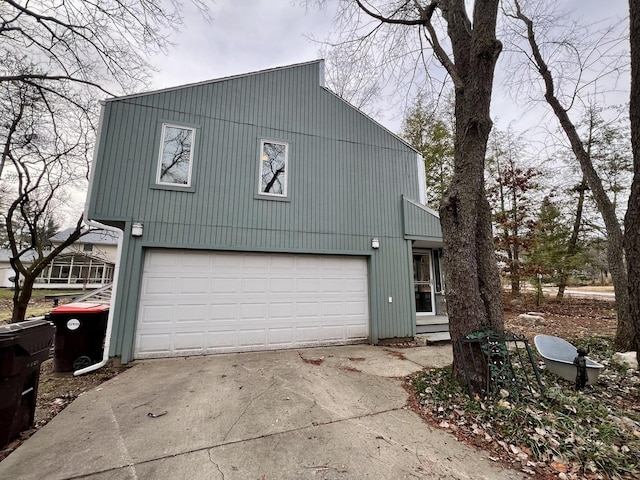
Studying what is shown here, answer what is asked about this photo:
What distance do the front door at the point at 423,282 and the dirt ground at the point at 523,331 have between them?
7.37 ft

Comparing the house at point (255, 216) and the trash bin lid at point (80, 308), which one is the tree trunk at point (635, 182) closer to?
the house at point (255, 216)

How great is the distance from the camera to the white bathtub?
11.2 feet

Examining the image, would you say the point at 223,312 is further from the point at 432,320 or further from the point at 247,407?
the point at 432,320

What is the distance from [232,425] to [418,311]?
252 inches

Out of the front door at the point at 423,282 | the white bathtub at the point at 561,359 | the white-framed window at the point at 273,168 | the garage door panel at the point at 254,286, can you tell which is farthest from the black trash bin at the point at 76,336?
the front door at the point at 423,282

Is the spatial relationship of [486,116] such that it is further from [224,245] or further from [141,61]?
[141,61]

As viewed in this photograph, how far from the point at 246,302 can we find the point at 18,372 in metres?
3.32

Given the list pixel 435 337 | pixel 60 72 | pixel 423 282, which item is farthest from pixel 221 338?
pixel 60 72

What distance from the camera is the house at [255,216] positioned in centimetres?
507

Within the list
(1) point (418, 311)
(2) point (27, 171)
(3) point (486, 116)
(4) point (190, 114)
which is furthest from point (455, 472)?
(2) point (27, 171)

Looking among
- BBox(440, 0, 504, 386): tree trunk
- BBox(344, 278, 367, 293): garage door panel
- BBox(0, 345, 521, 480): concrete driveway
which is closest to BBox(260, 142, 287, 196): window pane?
BBox(344, 278, 367, 293): garage door panel

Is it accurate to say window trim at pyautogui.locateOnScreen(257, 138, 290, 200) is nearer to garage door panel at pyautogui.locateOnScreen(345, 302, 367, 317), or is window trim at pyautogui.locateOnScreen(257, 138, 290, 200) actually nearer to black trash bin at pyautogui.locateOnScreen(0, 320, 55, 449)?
garage door panel at pyautogui.locateOnScreen(345, 302, 367, 317)

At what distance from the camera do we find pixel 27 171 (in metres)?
9.15

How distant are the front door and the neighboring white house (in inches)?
859
